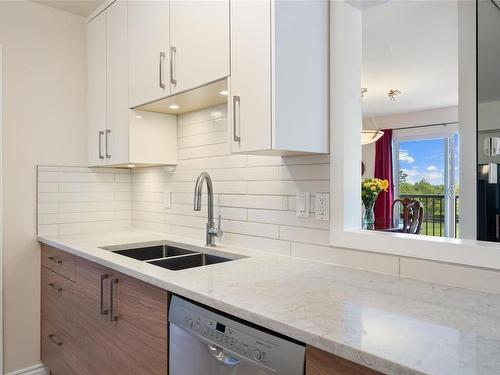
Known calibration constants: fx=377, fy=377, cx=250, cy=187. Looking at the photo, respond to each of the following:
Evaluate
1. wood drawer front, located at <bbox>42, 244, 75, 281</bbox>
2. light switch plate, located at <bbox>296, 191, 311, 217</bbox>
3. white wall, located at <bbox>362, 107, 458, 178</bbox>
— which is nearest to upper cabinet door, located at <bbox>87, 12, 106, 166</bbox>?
wood drawer front, located at <bbox>42, 244, 75, 281</bbox>

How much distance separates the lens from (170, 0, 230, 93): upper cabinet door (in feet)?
5.14

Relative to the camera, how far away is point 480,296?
1.12 m

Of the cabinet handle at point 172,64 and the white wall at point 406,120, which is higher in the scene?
the white wall at point 406,120

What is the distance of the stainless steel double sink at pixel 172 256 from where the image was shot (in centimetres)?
185

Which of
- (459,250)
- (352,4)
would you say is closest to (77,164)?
(352,4)

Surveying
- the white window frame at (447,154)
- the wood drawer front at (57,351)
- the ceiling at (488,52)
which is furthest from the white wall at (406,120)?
the wood drawer front at (57,351)

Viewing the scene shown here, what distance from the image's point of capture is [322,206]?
1579 millimetres

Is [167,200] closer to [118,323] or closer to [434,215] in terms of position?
[118,323]

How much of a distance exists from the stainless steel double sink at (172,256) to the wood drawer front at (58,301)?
350 millimetres

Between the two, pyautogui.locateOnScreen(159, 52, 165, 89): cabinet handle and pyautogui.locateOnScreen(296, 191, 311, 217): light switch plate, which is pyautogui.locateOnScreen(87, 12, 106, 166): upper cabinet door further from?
pyautogui.locateOnScreen(296, 191, 311, 217): light switch plate

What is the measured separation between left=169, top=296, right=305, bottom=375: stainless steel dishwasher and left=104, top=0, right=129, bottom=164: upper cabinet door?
1282mm

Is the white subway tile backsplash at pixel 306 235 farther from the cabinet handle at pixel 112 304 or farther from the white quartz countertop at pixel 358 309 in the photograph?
the cabinet handle at pixel 112 304

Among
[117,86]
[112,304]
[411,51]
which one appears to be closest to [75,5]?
[117,86]

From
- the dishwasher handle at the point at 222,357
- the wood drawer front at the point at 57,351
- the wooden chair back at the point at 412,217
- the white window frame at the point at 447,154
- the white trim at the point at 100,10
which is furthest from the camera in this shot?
the white window frame at the point at 447,154
